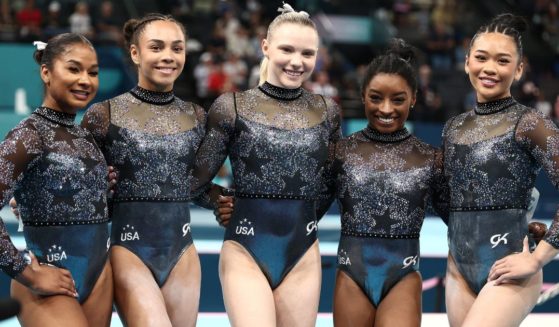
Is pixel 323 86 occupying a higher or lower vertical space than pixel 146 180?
higher

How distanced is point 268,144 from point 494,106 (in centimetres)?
95

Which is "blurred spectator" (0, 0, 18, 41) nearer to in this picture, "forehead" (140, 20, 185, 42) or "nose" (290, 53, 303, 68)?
"forehead" (140, 20, 185, 42)

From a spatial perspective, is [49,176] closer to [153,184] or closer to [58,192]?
[58,192]

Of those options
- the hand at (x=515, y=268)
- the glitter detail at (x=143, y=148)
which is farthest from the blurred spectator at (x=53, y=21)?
the hand at (x=515, y=268)

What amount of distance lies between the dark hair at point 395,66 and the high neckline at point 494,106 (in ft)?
0.96

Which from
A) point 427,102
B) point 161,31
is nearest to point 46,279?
point 161,31

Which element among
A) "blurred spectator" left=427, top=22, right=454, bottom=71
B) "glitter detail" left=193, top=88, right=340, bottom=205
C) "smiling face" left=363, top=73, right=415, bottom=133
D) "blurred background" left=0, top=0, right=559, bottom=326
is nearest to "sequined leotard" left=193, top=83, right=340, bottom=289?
"glitter detail" left=193, top=88, right=340, bottom=205

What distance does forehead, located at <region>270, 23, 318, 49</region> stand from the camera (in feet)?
11.8

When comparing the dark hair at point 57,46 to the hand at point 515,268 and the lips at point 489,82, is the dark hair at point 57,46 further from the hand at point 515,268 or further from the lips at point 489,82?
the hand at point 515,268

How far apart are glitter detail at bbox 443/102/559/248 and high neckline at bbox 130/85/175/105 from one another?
1220mm

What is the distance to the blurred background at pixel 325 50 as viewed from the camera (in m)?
10.5

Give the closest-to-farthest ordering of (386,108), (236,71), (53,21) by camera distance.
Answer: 1. (386,108)
2. (236,71)
3. (53,21)

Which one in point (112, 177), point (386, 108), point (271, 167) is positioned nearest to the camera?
point (112, 177)

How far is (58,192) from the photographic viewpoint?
125 inches
